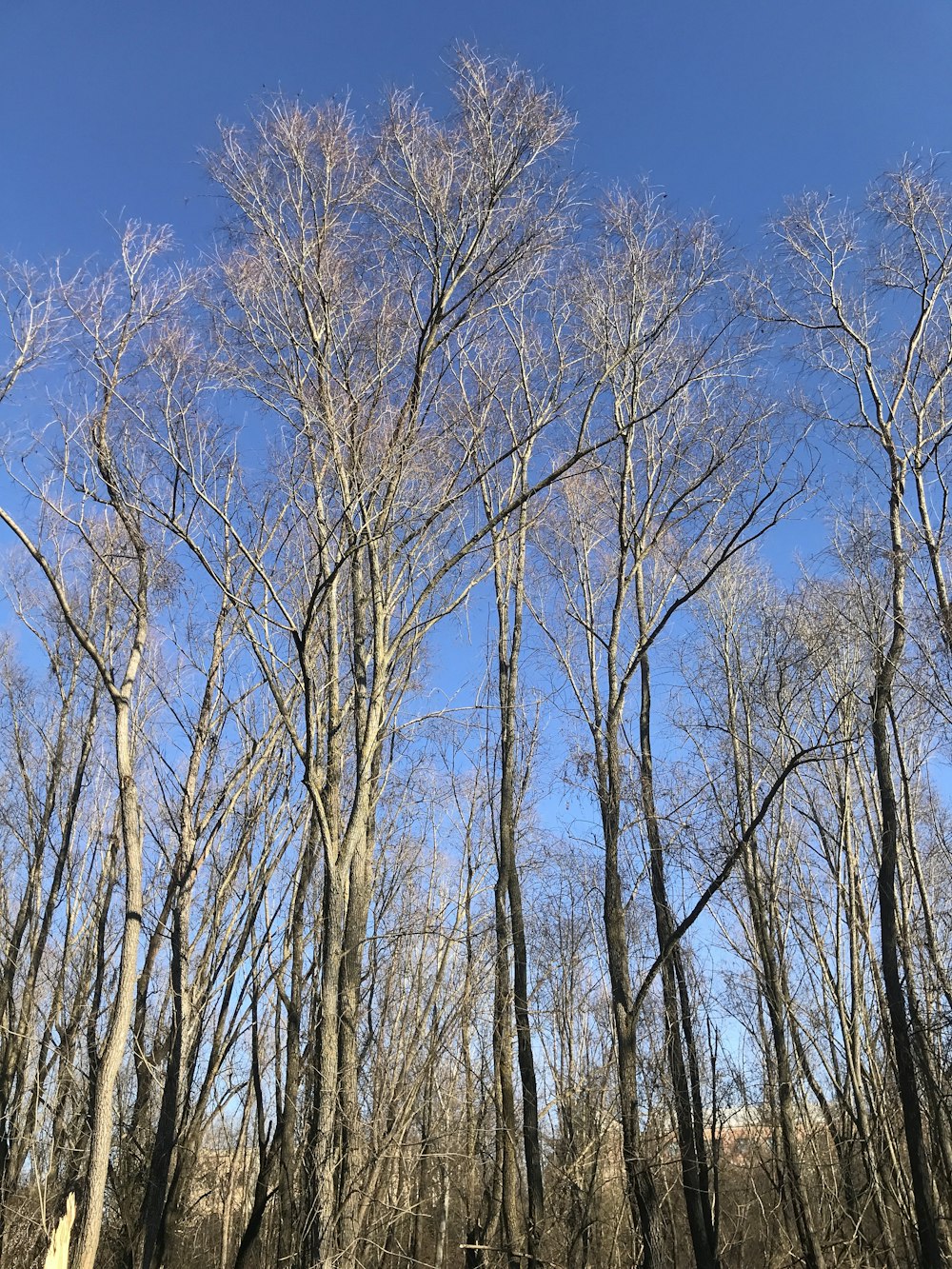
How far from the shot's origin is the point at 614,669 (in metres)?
10.7

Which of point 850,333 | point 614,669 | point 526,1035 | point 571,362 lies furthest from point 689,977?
point 571,362

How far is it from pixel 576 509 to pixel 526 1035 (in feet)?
21.9

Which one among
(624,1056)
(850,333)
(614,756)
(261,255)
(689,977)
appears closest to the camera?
(261,255)

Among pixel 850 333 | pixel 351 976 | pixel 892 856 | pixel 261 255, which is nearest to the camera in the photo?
pixel 351 976

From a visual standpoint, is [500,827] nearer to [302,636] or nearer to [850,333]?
[302,636]

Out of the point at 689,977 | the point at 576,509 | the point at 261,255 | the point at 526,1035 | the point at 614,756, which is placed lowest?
the point at 526,1035

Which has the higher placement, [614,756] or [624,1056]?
[614,756]

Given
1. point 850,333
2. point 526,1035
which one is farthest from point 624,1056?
point 850,333

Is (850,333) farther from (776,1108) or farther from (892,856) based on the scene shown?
(776,1108)

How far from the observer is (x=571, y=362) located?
728 centimetres

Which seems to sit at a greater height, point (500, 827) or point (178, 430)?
point (178, 430)

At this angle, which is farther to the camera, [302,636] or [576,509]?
[576,509]

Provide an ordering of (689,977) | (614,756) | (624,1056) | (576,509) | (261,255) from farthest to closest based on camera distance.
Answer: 1. (689,977)
2. (576,509)
3. (614,756)
4. (624,1056)
5. (261,255)

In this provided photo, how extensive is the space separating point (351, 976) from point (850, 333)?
378 inches
